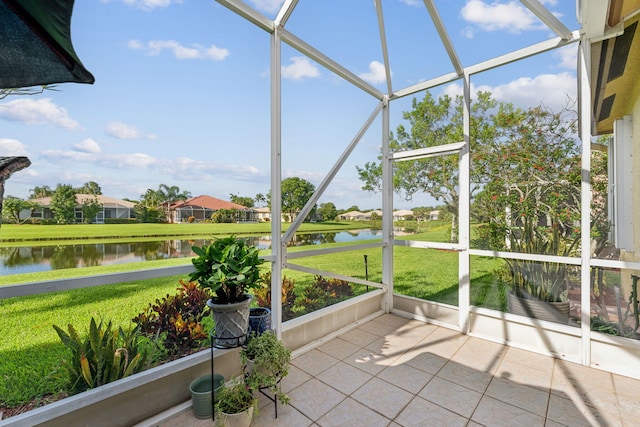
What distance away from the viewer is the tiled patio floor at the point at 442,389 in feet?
6.06

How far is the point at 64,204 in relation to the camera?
4.95 feet

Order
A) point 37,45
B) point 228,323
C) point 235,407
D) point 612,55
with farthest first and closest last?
point 612,55
point 228,323
point 235,407
point 37,45

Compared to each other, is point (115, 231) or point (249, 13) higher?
point (249, 13)

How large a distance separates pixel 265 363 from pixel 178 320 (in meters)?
0.75

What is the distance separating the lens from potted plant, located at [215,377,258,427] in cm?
168

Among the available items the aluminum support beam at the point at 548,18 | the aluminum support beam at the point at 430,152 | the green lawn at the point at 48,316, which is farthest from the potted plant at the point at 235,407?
the aluminum support beam at the point at 548,18

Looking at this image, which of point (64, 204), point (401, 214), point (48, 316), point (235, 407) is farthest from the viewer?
point (401, 214)

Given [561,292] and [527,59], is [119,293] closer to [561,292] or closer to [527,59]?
[561,292]

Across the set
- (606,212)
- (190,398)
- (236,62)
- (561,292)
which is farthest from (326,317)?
(606,212)

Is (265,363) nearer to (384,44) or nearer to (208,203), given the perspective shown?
(208,203)

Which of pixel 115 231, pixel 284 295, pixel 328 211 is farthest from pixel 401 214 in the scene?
pixel 115 231

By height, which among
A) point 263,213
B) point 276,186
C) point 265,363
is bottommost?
point 265,363

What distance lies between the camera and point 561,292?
270 centimetres

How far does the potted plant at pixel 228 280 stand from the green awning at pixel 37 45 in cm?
119
